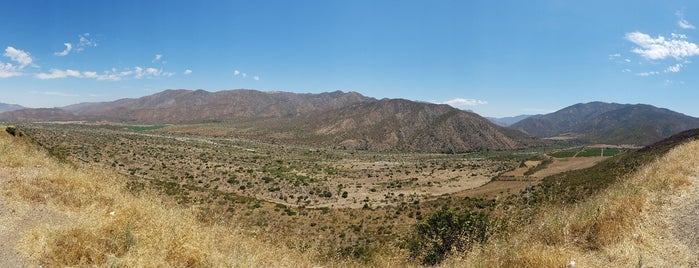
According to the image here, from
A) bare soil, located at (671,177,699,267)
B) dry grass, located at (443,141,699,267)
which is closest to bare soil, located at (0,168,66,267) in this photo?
dry grass, located at (443,141,699,267)

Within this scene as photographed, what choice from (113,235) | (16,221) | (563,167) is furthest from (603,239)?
(563,167)

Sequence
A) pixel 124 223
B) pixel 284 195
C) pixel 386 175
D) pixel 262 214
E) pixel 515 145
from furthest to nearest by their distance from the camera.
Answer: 1. pixel 515 145
2. pixel 386 175
3. pixel 284 195
4. pixel 262 214
5. pixel 124 223

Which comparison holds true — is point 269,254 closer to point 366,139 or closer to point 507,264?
point 507,264

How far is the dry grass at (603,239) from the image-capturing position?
4.96 metres

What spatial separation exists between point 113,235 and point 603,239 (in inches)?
306

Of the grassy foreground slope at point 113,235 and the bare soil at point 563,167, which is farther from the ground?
the grassy foreground slope at point 113,235

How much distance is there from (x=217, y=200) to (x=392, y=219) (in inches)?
627

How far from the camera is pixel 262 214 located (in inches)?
1125

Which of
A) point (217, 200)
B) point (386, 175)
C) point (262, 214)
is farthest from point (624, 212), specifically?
point (386, 175)

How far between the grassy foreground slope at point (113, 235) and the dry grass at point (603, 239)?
349 cm

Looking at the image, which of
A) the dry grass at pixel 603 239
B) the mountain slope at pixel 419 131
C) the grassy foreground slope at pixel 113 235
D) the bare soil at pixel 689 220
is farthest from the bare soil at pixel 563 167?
the mountain slope at pixel 419 131

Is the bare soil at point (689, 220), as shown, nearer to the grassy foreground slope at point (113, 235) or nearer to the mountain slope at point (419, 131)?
the grassy foreground slope at point (113, 235)

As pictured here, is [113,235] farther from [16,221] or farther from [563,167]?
[563,167]

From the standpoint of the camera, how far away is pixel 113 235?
5582 millimetres
